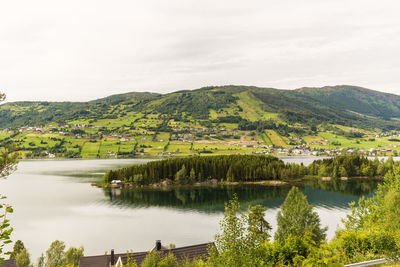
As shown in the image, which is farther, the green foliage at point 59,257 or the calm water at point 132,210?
the calm water at point 132,210

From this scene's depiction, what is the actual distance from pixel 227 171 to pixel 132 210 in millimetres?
52265

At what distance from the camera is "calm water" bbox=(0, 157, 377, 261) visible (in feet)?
180

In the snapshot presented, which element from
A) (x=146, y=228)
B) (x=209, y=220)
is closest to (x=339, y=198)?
(x=209, y=220)

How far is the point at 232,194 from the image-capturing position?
93.2 metres

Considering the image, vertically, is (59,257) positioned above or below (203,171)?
below

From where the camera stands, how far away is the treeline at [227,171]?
113m

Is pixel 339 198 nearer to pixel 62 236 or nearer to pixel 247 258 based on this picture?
pixel 62 236

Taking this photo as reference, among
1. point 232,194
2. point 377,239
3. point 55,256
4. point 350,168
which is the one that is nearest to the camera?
point 377,239

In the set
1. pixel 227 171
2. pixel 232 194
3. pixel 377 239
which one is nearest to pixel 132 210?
pixel 232 194

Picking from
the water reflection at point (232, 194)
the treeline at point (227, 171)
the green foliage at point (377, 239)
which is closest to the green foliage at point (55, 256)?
the green foliage at point (377, 239)

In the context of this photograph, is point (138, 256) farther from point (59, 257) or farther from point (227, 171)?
point (227, 171)

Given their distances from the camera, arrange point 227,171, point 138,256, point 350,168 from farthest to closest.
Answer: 1. point 350,168
2. point 227,171
3. point 138,256

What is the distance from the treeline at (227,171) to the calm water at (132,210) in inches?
357

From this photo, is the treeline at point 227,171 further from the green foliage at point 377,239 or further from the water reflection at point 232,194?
the green foliage at point 377,239
